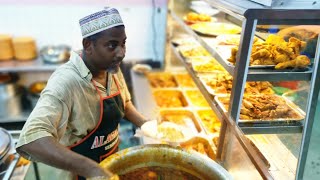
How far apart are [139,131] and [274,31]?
3.30 feet

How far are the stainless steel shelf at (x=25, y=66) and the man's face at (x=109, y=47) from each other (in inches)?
101

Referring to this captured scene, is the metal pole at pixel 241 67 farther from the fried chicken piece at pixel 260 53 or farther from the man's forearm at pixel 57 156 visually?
the man's forearm at pixel 57 156

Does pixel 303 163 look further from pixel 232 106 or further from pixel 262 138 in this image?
pixel 232 106

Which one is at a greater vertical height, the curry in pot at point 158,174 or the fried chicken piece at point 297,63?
the fried chicken piece at point 297,63

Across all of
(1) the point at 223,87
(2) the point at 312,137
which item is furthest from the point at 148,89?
(2) the point at 312,137

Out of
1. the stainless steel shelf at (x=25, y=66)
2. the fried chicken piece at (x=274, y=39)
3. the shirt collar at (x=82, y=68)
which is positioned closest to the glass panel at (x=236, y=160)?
the fried chicken piece at (x=274, y=39)

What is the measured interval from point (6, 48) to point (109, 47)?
9.94 feet

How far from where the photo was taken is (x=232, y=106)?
5.42ft

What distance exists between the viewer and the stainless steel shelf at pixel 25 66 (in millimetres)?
3791

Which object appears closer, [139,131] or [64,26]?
[139,131]

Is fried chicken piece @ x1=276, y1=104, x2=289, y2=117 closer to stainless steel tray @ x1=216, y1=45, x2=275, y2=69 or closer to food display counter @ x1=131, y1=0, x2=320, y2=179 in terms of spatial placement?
food display counter @ x1=131, y1=0, x2=320, y2=179

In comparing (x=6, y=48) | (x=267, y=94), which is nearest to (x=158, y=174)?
(x=267, y=94)

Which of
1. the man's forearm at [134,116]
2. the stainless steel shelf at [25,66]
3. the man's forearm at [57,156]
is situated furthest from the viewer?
the stainless steel shelf at [25,66]

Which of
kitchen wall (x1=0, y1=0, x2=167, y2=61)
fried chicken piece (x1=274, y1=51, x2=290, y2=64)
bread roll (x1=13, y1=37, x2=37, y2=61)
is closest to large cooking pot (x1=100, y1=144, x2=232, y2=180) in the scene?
fried chicken piece (x1=274, y1=51, x2=290, y2=64)
